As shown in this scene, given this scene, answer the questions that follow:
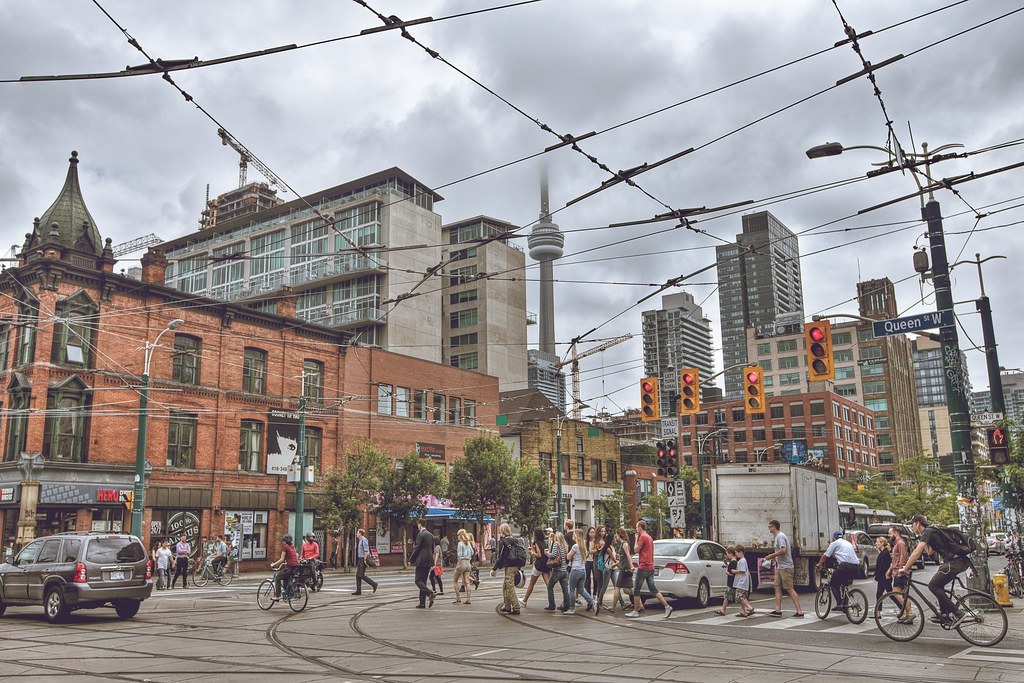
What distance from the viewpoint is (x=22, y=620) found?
1608cm

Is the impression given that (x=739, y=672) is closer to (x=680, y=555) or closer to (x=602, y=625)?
(x=602, y=625)

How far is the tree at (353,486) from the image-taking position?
37250mm

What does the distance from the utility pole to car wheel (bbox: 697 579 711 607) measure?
4.99 m

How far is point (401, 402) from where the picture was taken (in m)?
47.1

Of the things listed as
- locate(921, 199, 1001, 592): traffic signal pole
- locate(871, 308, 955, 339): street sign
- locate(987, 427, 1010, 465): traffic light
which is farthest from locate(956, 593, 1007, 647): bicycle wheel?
locate(987, 427, 1010, 465): traffic light

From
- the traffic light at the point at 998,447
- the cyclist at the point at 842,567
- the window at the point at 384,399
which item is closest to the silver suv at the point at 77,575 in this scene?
the cyclist at the point at 842,567

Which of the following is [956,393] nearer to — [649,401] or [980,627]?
[980,627]

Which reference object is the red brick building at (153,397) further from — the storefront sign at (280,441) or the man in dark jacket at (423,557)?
the man in dark jacket at (423,557)

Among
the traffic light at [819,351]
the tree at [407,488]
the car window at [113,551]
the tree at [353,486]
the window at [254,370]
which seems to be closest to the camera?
the car window at [113,551]

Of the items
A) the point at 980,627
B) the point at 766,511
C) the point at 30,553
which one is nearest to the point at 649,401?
the point at 766,511

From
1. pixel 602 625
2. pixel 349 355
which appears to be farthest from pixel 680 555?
pixel 349 355

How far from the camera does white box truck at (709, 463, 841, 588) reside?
2053 centimetres

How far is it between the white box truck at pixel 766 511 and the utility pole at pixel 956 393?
459 centimetres

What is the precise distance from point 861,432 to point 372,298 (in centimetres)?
6414
